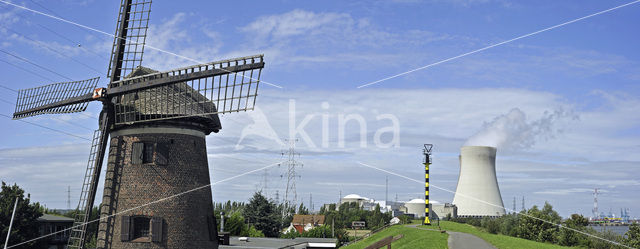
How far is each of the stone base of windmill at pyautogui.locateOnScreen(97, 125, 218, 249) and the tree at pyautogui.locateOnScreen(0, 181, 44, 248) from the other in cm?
1794

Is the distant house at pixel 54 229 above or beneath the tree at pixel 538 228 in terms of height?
beneath

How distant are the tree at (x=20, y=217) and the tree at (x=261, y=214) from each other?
969 inches

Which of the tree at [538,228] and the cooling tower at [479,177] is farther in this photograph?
the cooling tower at [479,177]

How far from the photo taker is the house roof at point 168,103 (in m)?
25.6

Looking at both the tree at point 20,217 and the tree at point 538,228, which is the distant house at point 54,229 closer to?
the tree at point 20,217

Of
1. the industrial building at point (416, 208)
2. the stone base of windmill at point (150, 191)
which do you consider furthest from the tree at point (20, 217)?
the industrial building at point (416, 208)

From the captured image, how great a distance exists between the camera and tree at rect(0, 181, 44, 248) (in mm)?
40000

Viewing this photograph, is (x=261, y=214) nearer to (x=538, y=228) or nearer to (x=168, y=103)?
(x=538, y=228)

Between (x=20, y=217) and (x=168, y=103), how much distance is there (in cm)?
2299

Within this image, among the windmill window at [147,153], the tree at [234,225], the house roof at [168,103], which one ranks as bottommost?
the tree at [234,225]

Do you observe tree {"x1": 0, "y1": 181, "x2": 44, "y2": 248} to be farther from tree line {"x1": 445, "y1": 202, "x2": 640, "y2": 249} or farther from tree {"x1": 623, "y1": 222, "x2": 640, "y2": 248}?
tree {"x1": 623, "y1": 222, "x2": 640, "y2": 248}

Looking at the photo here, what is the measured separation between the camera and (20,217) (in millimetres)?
40750

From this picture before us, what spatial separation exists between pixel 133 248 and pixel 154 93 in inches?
292

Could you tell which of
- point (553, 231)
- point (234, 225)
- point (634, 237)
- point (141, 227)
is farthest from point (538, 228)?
point (141, 227)
